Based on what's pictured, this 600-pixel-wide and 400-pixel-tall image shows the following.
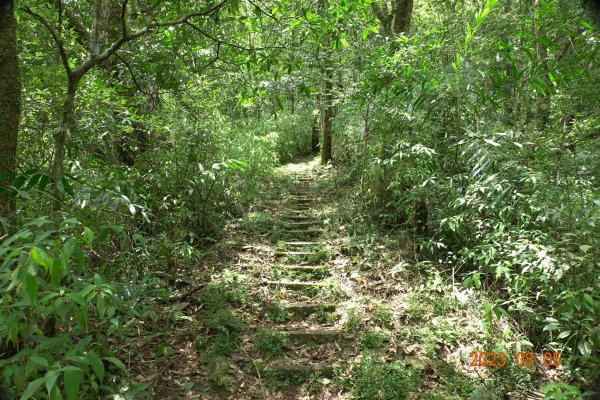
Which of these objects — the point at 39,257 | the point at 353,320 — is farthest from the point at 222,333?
the point at 39,257

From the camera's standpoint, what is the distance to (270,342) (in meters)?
3.51

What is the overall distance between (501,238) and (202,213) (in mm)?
4273

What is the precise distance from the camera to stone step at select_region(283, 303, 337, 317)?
13.4ft

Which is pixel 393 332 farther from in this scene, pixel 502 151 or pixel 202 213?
pixel 202 213

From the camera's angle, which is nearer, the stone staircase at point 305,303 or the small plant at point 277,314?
the stone staircase at point 305,303

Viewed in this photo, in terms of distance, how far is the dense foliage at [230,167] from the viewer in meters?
1.90

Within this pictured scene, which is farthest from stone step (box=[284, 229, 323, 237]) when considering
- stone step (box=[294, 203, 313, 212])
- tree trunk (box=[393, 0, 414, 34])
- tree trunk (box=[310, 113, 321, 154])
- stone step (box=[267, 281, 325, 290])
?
tree trunk (box=[310, 113, 321, 154])

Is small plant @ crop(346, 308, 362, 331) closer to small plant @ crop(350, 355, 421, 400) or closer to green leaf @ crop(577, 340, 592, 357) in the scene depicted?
small plant @ crop(350, 355, 421, 400)

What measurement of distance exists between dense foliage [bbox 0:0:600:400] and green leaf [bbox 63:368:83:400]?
0.01 meters

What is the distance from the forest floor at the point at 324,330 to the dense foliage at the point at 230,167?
0.19 m

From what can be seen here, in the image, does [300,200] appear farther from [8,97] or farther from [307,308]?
[8,97]

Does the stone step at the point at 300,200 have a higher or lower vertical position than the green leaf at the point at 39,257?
lower

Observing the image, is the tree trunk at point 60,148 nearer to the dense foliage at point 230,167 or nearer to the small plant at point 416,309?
the dense foliage at point 230,167

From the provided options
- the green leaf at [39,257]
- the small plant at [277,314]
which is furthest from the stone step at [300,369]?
the green leaf at [39,257]
